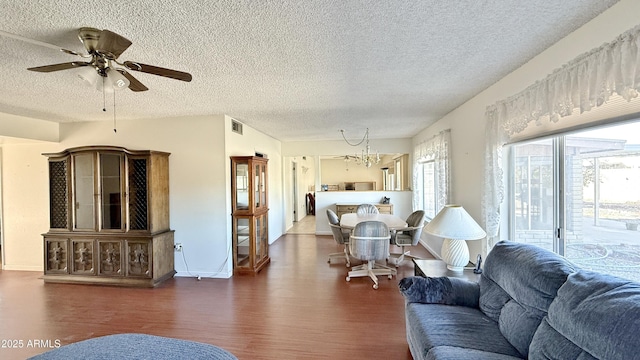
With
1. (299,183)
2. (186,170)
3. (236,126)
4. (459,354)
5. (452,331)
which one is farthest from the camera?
(299,183)

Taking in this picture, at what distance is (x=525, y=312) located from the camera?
160 cm

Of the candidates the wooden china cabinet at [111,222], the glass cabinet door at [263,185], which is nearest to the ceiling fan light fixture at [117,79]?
the wooden china cabinet at [111,222]

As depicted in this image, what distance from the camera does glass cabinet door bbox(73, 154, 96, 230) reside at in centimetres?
394

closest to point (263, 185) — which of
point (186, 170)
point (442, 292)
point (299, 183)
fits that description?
point (186, 170)

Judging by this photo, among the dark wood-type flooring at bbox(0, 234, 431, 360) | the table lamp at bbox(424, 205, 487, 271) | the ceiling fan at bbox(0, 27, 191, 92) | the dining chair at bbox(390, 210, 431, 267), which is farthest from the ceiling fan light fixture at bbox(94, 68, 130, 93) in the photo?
the dining chair at bbox(390, 210, 431, 267)

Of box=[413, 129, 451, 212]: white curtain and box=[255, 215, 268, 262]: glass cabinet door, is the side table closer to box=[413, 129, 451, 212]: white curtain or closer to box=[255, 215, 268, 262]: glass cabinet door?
box=[413, 129, 451, 212]: white curtain

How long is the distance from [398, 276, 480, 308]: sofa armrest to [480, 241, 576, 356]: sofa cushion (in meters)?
0.08

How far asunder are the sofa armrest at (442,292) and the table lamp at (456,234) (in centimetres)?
31

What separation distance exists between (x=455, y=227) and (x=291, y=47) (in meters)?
2.05

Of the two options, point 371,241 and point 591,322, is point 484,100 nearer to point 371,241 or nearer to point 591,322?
point 371,241

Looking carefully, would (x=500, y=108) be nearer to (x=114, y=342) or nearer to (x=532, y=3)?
(x=532, y=3)

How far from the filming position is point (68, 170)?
→ 396 centimetres

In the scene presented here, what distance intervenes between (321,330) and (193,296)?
181cm

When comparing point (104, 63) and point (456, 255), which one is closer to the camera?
point (104, 63)
